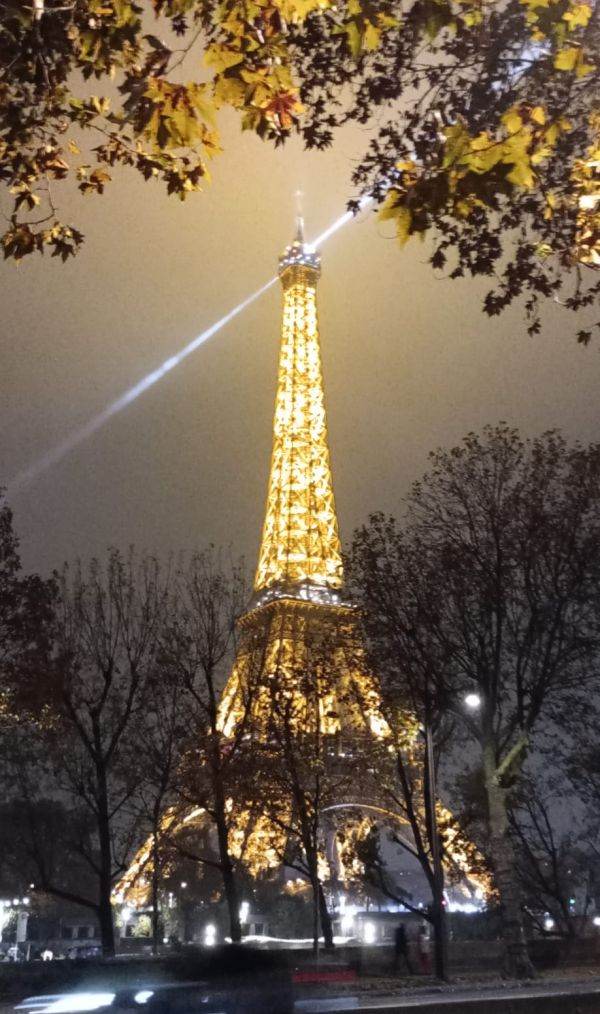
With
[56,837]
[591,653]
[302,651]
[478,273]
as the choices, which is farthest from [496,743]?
[56,837]

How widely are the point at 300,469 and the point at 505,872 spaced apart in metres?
47.0

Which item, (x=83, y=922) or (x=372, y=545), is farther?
(x=83, y=922)

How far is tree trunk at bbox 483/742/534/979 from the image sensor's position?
21688 millimetres

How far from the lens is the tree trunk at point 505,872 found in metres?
21.7

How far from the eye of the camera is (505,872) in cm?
2164

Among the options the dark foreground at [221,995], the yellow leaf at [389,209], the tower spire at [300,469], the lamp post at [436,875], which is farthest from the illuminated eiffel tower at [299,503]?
the yellow leaf at [389,209]

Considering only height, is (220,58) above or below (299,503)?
below

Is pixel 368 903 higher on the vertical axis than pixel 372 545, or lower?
lower

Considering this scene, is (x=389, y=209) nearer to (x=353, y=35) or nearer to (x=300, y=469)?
(x=353, y=35)

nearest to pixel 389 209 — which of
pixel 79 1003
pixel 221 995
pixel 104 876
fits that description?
pixel 221 995

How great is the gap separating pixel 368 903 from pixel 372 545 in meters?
52.2

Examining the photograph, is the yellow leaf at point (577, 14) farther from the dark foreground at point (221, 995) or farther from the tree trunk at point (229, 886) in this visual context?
the tree trunk at point (229, 886)

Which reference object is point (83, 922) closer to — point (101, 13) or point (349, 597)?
point (349, 597)

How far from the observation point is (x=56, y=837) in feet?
208
